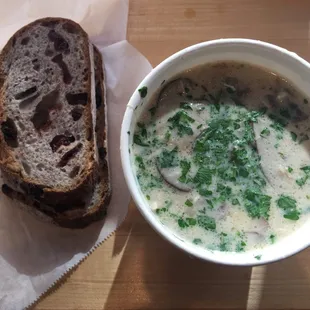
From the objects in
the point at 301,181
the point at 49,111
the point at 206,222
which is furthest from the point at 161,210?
the point at 49,111

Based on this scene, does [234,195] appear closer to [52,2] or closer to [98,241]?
[98,241]

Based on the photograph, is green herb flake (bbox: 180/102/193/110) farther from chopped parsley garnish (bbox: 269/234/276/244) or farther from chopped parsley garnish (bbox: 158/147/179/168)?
chopped parsley garnish (bbox: 269/234/276/244)

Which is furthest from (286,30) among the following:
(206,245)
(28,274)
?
(28,274)

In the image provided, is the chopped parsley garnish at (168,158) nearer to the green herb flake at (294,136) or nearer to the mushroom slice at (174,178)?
the mushroom slice at (174,178)

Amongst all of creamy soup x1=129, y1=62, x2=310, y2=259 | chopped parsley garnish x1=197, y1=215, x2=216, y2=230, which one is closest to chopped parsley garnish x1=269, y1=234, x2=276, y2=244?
creamy soup x1=129, y1=62, x2=310, y2=259

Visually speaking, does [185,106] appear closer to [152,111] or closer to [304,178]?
[152,111]

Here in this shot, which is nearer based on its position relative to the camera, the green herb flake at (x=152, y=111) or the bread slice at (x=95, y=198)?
the green herb flake at (x=152, y=111)

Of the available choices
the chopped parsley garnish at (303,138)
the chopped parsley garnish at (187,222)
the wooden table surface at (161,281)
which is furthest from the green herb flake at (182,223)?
the chopped parsley garnish at (303,138)
